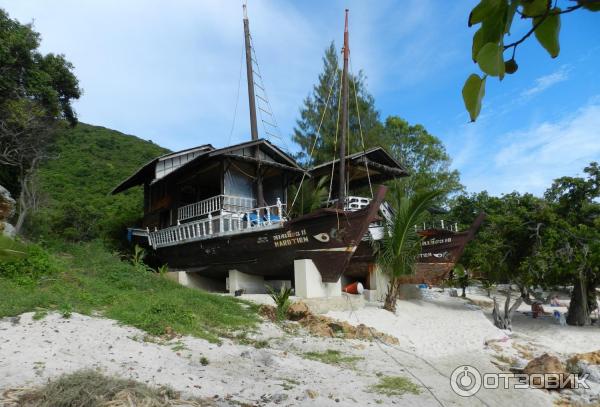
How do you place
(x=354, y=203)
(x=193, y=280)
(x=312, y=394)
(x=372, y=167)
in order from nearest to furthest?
(x=312, y=394) < (x=354, y=203) < (x=193, y=280) < (x=372, y=167)

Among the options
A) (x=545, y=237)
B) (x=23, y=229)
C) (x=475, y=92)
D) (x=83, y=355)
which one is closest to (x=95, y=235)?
(x=23, y=229)

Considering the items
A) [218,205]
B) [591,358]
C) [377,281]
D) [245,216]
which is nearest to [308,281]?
[245,216]

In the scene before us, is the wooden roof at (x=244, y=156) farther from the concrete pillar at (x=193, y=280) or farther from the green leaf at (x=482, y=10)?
the green leaf at (x=482, y=10)

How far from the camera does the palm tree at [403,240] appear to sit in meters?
12.0

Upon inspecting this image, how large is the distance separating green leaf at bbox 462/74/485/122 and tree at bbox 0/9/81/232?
15579mm

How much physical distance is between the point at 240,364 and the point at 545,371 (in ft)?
16.4

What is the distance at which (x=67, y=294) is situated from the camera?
→ 8.95 metres

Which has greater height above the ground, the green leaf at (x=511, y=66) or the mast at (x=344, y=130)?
the mast at (x=344, y=130)

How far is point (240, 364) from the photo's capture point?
634 cm

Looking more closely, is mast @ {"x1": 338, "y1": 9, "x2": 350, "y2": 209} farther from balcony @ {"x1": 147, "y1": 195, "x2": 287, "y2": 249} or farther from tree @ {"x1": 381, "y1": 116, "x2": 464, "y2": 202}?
tree @ {"x1": 381, "y1": 116, "x2": 464, "y2": 202}

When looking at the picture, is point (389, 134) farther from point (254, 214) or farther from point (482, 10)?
point (482, 10)

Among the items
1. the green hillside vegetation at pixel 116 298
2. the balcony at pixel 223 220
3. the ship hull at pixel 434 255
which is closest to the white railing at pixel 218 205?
the balcony at pixel 223 220

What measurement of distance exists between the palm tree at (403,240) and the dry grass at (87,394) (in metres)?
8.63

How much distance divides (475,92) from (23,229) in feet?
60.4
